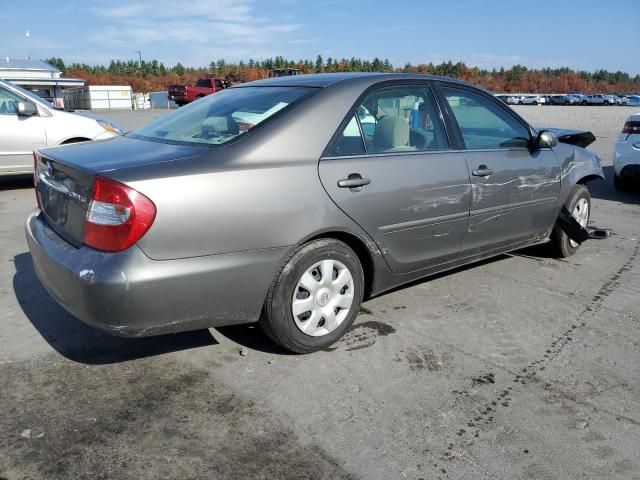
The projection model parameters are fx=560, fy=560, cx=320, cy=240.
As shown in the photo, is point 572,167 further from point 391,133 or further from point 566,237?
point 391,133

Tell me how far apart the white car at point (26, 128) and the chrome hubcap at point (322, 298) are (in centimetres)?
587

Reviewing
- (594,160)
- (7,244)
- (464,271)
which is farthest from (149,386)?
(594,160)

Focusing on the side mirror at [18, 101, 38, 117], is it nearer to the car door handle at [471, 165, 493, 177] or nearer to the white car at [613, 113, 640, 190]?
the car door handle at [471, 165, 493, 177]

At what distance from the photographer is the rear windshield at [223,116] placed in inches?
127

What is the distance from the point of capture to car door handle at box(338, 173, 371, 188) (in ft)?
10.6

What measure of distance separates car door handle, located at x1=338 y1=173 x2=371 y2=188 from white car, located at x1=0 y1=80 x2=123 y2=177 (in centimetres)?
580

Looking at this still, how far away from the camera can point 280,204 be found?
9.70 ft

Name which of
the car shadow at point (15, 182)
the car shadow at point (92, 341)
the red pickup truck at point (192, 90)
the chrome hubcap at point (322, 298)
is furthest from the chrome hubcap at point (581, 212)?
the red pickup truck at point (192, 90)

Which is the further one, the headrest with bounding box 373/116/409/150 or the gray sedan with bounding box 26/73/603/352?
the headrest with bounding box 373/116/409/150

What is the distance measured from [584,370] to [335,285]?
148cm

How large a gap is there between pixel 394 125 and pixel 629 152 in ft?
19.5

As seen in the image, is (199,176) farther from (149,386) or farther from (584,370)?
(584,370)

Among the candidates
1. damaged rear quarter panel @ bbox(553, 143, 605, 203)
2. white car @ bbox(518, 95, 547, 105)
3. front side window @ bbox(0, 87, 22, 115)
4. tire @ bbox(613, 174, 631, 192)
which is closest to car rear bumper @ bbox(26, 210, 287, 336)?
damaged rear quarter panel @ bbox(553, 143, 605, 203)

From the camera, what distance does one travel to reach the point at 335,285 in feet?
10.8
